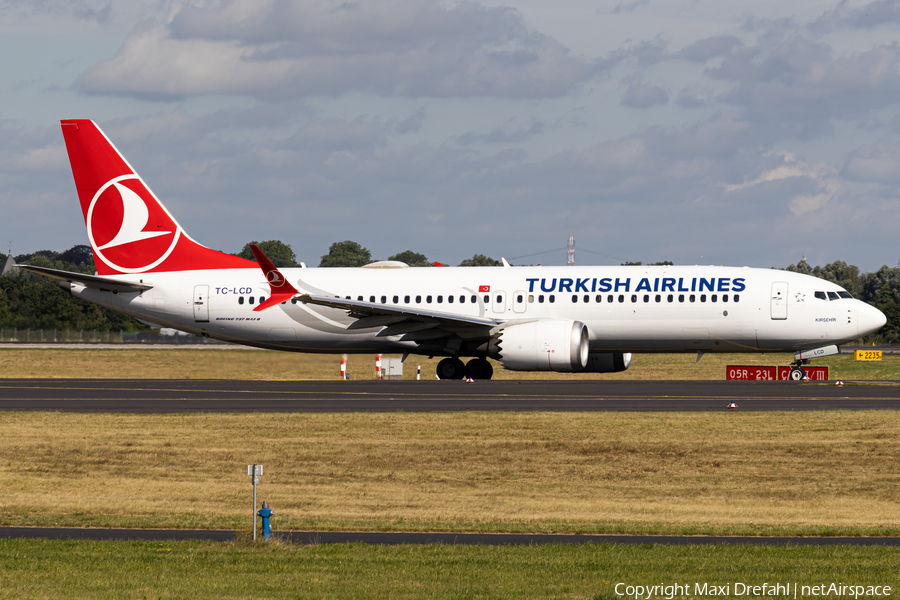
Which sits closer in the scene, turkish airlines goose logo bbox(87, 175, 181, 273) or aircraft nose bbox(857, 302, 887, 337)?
aircraft nose bbox(857, 302, 887, 337)

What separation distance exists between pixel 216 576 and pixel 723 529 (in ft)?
26.2

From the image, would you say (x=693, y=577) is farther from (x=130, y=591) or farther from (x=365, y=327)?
(x=365, y=327)

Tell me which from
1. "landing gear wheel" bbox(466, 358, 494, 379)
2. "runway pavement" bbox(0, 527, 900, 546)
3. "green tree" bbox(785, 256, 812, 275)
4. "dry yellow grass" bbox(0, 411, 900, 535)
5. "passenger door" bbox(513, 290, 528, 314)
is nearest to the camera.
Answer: "runway pavement" bbox(0, 527, 900, 546)

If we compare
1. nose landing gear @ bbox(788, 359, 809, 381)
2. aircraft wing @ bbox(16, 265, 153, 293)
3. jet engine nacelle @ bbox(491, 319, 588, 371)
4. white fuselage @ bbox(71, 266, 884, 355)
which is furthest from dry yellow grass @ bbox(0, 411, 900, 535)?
nose landing gear @ bbox(788, 359, 809, 381)

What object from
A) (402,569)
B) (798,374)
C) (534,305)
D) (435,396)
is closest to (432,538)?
(402,569)

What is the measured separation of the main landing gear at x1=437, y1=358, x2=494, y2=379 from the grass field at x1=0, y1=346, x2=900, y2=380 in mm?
3161

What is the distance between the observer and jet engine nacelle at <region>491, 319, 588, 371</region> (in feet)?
127

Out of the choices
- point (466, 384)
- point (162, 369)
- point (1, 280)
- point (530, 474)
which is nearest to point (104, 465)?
point (530, 474)

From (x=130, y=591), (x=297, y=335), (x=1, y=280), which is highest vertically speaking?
(x=1, y=280)

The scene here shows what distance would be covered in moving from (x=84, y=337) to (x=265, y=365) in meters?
38.1

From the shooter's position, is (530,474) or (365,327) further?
(365,327)

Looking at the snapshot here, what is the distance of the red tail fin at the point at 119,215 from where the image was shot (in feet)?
147

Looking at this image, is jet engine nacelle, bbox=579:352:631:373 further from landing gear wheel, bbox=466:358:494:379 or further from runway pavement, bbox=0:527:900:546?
runway pavement, bbox=0:527:900:546

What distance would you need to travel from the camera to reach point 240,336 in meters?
44.6
